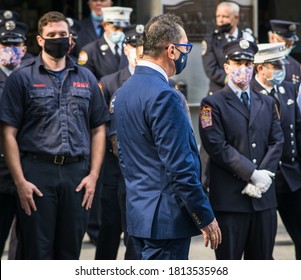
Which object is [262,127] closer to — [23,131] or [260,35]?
[23,131]

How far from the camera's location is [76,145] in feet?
20.6

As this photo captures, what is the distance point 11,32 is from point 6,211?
4.35 ft

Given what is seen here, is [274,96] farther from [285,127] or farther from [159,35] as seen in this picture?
[159,35]

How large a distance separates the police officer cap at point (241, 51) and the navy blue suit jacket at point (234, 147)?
0.90 feet

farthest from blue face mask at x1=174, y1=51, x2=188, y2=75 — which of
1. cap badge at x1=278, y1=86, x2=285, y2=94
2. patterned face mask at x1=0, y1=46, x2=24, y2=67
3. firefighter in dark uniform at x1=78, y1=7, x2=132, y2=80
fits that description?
firefighter in dark uniform at x1=78, y1=7, x2=132, y2=80

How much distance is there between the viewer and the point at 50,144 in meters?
6.20

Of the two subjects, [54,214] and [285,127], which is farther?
[285,127]

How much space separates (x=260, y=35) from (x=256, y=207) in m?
5.67

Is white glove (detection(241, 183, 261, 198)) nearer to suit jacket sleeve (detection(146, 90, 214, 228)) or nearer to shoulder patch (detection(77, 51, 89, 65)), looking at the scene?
suit jacket sleeve (detection(146, 90, 214, 228))

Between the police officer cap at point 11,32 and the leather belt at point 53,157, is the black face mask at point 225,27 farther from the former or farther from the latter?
the leather belt at point 53,157

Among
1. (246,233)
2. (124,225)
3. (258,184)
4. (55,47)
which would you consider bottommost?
(124,225)

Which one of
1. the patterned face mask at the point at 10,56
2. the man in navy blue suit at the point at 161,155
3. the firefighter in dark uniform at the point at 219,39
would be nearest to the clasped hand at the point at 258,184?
the man in navy blue suit at the point at 161,155

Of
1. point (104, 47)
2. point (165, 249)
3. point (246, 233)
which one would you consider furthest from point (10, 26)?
point (165, 249)

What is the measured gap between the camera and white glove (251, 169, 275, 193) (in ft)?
20.9
